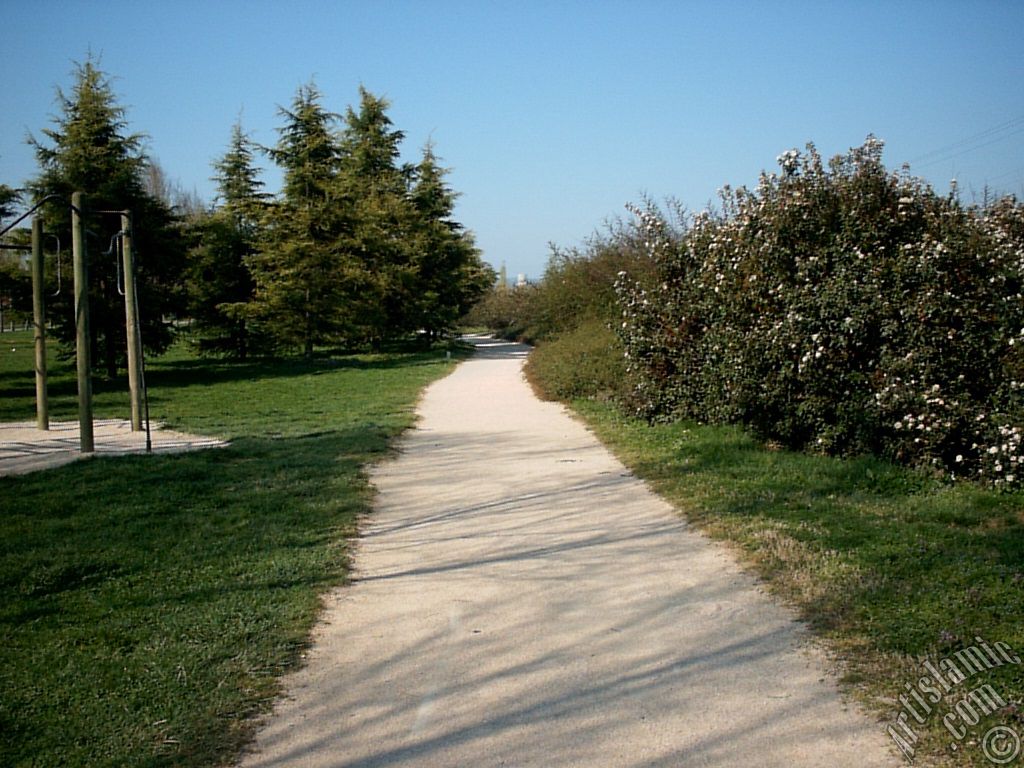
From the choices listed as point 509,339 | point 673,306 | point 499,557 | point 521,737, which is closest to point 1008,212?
point 673,306

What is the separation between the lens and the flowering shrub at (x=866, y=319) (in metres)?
7.83

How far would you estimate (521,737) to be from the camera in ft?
11.2

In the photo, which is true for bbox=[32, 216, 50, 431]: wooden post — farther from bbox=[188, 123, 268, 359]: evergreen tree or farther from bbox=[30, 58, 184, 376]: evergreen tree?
bbox=[188, 123, 268, 359]: evergreen tree

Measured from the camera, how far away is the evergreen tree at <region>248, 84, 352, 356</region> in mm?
29594

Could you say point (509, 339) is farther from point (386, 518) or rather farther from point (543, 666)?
point (543, 666)

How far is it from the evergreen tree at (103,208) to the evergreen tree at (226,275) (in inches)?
223

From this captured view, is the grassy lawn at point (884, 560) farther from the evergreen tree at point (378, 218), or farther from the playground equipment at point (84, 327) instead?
the evergreen tree at point (378, 218)

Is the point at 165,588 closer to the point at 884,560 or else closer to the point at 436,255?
the point at 884,560

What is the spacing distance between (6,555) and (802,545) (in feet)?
18.0

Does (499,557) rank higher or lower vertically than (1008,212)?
lower

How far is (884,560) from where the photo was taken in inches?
218

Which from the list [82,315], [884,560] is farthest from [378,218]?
[884,560]

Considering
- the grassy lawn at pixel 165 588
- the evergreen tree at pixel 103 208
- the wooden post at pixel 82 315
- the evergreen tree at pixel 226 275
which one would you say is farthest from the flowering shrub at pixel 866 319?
the evergreen tree at pixel 226 275

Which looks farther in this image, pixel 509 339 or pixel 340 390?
pixel 509 339
